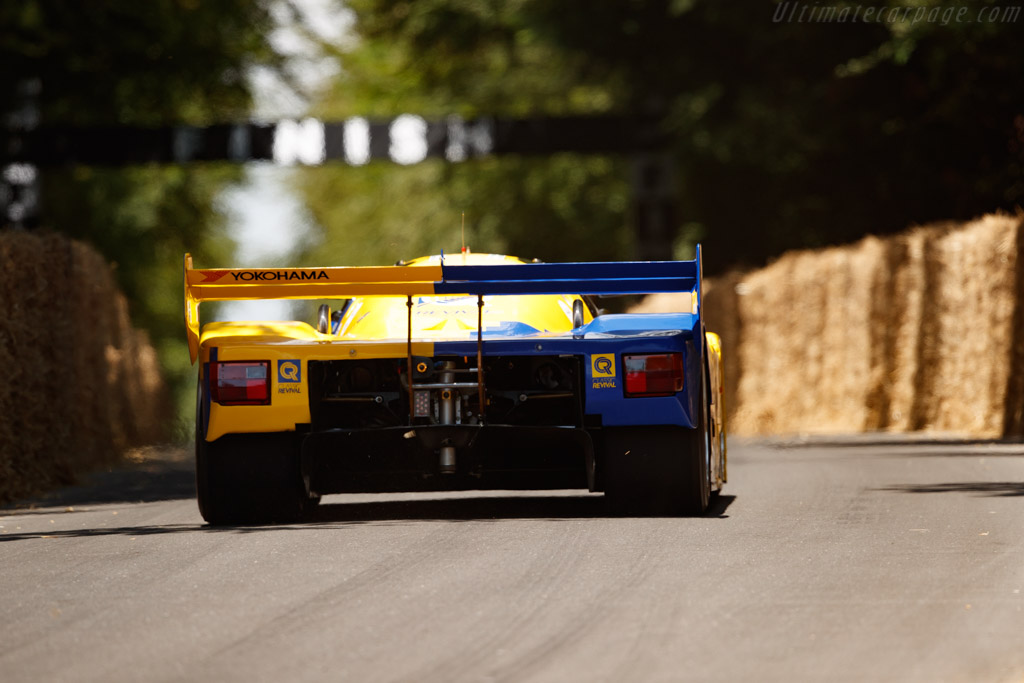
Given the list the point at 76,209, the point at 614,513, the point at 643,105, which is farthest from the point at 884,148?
the point at 614,513

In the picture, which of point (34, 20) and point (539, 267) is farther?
point (34, 20)

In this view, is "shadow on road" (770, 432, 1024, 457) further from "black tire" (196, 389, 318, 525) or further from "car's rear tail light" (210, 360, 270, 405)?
"car's rear tail light" (210, 360, 270, 405)

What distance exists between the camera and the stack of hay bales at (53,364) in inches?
548

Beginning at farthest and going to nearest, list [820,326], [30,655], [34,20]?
[34,20] → [820,326] → [30,655]

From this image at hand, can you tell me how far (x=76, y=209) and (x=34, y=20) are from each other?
1149cm

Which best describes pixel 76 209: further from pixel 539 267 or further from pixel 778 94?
pixel 539 267

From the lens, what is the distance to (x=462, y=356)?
10047mm

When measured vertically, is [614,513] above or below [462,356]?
below

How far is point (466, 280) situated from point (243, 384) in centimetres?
131

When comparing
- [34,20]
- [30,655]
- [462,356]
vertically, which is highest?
[34,20]

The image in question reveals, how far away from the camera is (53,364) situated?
15.3 meters

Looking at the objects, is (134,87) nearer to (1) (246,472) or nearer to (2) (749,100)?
(2) (749,100)

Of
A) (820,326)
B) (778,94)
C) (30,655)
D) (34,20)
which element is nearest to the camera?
(30,655)

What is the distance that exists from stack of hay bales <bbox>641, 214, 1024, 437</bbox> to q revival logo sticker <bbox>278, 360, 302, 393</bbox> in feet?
35.4
